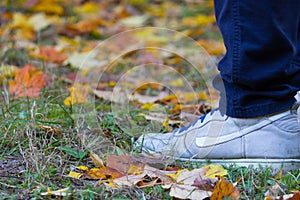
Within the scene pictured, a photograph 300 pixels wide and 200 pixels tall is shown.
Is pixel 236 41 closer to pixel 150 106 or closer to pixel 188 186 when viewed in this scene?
pixel 188 186

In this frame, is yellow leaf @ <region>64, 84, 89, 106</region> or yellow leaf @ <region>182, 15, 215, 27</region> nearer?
yellow leaf @ <region>64, 84, 89, 106</region>

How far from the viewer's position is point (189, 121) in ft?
6.36

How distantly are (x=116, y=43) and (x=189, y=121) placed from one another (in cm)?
144

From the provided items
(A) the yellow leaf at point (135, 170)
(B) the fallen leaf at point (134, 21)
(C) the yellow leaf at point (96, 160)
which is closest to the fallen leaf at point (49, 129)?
(C) the yellow leaf at point (96, 160)

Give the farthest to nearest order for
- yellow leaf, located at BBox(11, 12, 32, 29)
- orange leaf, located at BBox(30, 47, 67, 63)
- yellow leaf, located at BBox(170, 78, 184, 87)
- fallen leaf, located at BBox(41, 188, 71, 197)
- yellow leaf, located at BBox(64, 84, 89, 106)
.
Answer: yellow leaf, located at BBox(11, 12, 32, 29)
orange leaf, located at BBox(30, 47, 67, 63)
yellow leaf, located at BBox(170, 78, 184, 87)
yellow leaf, located at BBox(64, 84, 89, 106)
fallen leaf, located at BBox(41, 188, 71, 197)

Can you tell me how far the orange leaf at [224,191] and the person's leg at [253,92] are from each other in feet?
0.82

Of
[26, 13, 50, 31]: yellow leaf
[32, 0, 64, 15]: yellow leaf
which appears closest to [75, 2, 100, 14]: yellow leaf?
[32, 0, 64, 15]: yellow leaf

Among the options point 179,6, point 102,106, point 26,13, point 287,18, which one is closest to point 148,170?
point 287,18

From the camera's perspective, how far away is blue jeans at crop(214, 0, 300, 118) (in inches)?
57.6

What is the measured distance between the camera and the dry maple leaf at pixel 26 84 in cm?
213

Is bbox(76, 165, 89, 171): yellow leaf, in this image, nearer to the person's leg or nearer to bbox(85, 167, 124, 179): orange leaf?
bbox(85, 167, 124, 179): orange leaf

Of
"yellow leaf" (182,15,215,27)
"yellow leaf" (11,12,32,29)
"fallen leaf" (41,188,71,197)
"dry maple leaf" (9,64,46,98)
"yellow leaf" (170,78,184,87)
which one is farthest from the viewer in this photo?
"yellow leaf" (182,15,215,27)

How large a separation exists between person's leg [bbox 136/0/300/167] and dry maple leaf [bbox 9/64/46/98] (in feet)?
2.06

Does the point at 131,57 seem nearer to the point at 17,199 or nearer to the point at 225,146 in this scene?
the point at 225,146
